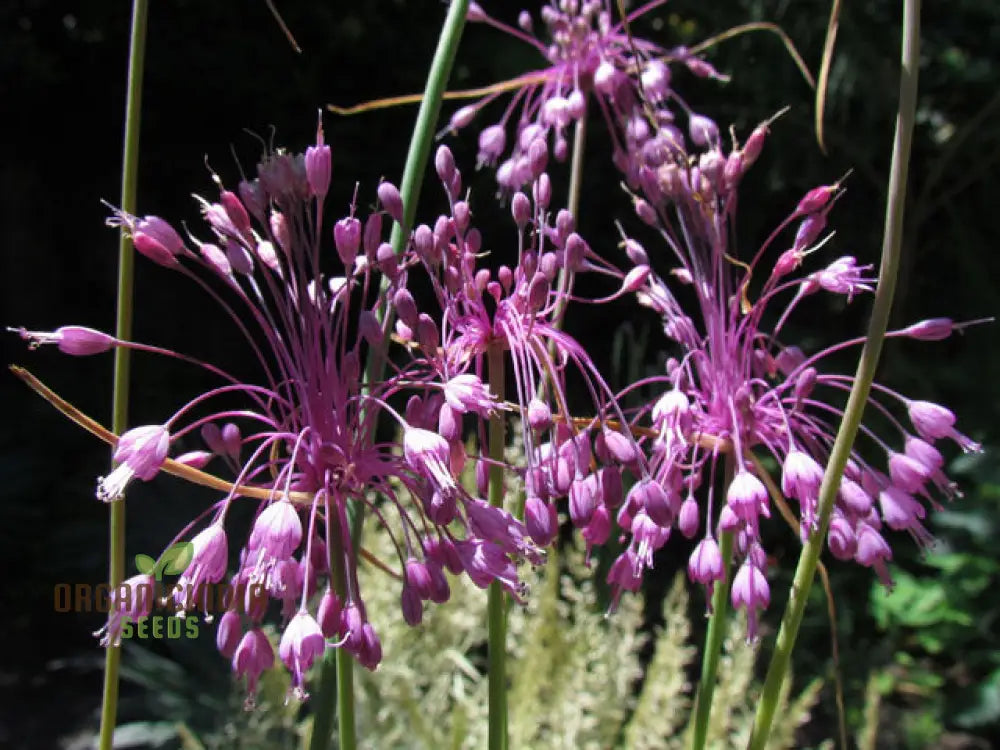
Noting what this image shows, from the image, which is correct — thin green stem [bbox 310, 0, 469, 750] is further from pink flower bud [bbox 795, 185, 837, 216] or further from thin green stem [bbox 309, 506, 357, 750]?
pink flower bud [bbox 795, 185, 837, 216]

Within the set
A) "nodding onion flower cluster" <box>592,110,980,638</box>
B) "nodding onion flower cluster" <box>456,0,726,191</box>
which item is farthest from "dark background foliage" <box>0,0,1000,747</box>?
"nodding onion flower cluster" <box>592,110,980,638</box>

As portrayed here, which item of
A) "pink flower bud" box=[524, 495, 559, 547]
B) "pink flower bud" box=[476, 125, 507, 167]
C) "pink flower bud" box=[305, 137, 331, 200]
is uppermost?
"pink flower bud" box=[476, 125, 507, 167]

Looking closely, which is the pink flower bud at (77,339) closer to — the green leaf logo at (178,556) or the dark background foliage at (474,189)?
the green leaf logo at (178,556)

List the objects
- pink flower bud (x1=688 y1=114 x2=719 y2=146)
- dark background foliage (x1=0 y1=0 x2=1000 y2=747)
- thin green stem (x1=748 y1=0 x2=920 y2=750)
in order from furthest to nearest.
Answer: dark background foliage (x1=0 y1=0 x2=1000 y2=747)
pink flower bud (x1=688 y1=114 x2=719 y2=146)
thin green stem (x1=748 y1=0 x2=920 y2=750)

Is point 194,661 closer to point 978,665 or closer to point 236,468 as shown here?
point 236,468

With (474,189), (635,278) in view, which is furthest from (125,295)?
(474,189)

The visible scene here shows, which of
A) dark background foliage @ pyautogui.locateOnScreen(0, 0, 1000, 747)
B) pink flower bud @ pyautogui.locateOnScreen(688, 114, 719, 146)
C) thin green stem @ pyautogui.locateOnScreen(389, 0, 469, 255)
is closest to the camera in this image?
thin green stem @ pyautogui.locateOnScreen(389, 0, 469, 255)

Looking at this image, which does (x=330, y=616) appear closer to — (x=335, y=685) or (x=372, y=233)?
(x=335, y=685)
